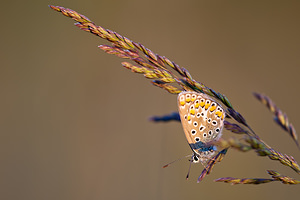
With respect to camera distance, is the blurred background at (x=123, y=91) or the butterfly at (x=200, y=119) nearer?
the butterfly at (x=200, y=119)

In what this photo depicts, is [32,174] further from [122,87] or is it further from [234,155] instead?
[234,155]

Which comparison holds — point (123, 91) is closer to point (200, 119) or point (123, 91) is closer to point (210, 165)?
point (200, 119)

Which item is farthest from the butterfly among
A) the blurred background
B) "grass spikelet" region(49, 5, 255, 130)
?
the blurred background

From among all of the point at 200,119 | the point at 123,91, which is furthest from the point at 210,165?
the point at 123,91

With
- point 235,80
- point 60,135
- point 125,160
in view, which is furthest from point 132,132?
point 235,80

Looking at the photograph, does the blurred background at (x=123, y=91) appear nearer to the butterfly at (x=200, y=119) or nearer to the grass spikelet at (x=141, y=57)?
the butterfly at (x=200, y=119)

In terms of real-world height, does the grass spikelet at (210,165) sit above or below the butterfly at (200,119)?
Answer: below

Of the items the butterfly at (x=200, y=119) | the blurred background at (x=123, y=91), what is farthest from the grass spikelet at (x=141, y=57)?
the blurred background at (x=123, y=91)
